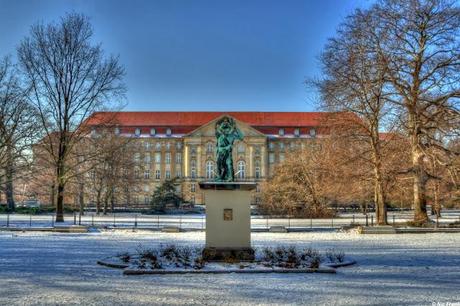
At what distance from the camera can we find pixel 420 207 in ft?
99.2

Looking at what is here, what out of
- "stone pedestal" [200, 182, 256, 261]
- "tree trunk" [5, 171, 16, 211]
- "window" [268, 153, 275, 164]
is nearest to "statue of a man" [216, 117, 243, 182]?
"stone pedestal" [200, 182, 256, 261]

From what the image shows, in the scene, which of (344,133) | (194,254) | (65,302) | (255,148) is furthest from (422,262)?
(255,148)

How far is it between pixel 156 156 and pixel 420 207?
279 feet

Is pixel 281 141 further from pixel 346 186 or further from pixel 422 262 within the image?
pixel 422 262

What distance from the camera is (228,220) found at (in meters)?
14.1

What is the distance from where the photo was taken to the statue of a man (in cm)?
1456

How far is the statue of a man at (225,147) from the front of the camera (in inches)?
573

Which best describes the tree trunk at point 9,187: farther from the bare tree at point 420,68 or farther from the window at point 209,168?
the window at point 209,168

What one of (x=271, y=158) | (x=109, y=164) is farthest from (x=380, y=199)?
(x=271, y=158)

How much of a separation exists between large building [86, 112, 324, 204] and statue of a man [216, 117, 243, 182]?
87.7 meters

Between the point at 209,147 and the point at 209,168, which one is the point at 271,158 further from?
the point at 209,147

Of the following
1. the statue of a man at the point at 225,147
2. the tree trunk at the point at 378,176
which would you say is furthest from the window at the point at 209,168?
the statue of a man at the point at 225,147

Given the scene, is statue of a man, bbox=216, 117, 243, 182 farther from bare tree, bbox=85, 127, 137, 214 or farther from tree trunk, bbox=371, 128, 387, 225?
bare tree, bbox=85, 127, 137, 214

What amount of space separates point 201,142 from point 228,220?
91.3m
